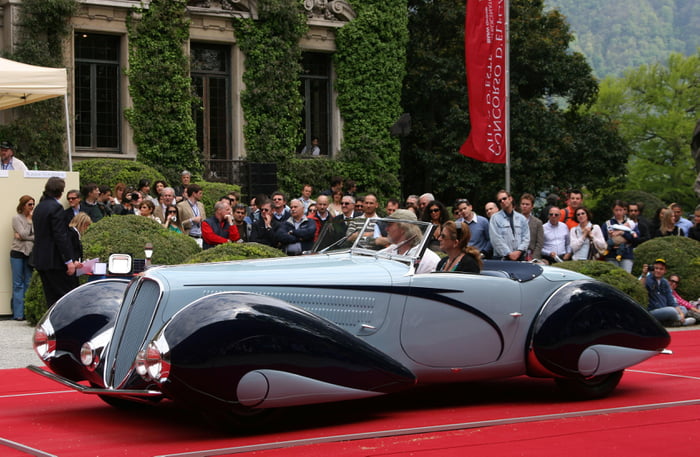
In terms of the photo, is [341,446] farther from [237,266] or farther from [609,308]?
[609,308]

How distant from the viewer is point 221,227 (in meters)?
14.6

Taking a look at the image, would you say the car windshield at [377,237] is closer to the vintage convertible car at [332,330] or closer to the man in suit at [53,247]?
the vintage convertible car at [332,330]

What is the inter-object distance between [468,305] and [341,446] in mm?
1916

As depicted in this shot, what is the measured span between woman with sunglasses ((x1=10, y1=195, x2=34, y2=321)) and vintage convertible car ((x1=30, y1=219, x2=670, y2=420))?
638cm

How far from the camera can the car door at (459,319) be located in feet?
24.8

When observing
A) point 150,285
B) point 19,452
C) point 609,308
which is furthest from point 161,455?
point 609,308

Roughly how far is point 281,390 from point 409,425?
3.56 feet

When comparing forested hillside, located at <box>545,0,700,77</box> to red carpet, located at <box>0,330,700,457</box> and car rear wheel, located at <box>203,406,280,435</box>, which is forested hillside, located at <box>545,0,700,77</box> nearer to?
red carpet, located at <box>0,330,700,457</box>

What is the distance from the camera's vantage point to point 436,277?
25.4ft

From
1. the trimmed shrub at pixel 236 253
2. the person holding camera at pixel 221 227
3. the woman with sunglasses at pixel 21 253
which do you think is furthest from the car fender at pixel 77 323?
the woman with sunglasses at pixel 21 253

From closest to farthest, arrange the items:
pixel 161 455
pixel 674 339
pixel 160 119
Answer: pixel 161 455 → pixel 674 339 → pixel 160 119

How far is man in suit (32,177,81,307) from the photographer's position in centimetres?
1250

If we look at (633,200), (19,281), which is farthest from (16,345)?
(633,200)

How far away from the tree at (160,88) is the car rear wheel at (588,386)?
17.3m
